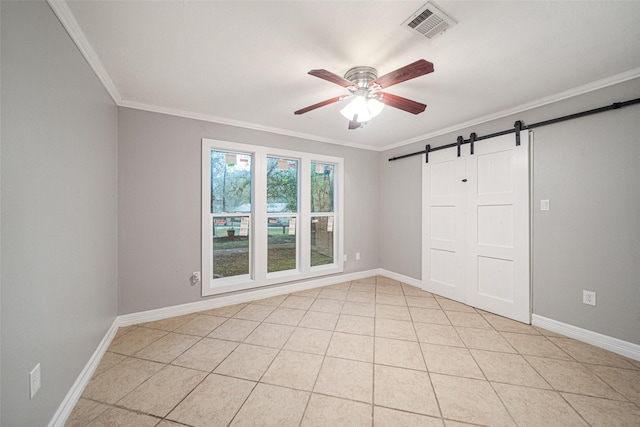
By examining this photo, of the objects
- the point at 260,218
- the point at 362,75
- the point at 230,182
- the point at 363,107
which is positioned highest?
the point at 362,75

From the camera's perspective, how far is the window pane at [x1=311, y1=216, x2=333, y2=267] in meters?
4.06

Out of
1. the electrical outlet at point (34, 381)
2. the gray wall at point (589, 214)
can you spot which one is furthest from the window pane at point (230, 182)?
the gray wall at point (589, 214)

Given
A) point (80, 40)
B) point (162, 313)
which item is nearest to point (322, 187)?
point (162, 313)

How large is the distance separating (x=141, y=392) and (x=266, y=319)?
128 centimetres

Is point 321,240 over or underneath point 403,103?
underneath

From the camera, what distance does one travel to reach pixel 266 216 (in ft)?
11.3

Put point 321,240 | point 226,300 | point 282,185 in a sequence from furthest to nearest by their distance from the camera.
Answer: point 321,240, point 282,185, point 226,300

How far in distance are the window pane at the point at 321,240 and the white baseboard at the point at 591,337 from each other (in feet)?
8.99

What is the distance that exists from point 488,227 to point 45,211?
3.97m

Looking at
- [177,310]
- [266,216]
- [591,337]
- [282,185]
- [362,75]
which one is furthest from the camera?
[282,185]

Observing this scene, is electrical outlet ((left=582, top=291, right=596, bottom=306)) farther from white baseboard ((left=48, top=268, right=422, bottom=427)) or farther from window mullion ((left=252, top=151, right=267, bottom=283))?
window mullion ((left=252, top=151, right=267, bottom=283))

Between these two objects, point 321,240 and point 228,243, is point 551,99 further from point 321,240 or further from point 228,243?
point 228,243

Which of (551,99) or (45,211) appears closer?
(45,211)

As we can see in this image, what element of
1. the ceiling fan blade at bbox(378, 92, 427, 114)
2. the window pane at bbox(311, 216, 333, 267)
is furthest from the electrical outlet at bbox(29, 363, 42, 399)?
the window pane at bbox(311, 216, 333, 267)
